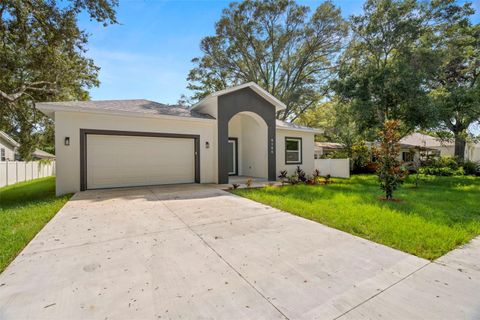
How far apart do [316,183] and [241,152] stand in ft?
15.7

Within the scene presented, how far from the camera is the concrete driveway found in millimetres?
2004

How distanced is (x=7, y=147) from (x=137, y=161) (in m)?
20.9

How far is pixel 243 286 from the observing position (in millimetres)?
2354

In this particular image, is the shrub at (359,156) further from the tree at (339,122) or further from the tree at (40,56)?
the tree at (40,56)

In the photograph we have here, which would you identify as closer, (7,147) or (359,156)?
(359,156)

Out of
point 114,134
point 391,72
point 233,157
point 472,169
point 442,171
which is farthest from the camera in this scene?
point 472,169

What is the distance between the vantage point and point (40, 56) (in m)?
10.3

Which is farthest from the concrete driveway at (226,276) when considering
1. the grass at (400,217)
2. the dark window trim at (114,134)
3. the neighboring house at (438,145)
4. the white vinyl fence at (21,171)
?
the neighboring house at (438,145)

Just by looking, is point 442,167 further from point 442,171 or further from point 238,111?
point 238,111

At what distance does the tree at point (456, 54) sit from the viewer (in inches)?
464

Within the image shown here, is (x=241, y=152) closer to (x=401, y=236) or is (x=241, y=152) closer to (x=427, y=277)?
(x=401, y=236)

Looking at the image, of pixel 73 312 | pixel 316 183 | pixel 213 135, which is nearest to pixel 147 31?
pixel 213 135

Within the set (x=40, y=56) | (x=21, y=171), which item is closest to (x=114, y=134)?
(x=40, y=56)

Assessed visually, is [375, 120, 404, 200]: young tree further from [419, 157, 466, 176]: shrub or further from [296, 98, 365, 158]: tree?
[419, 157, 466, 176]: shrub
